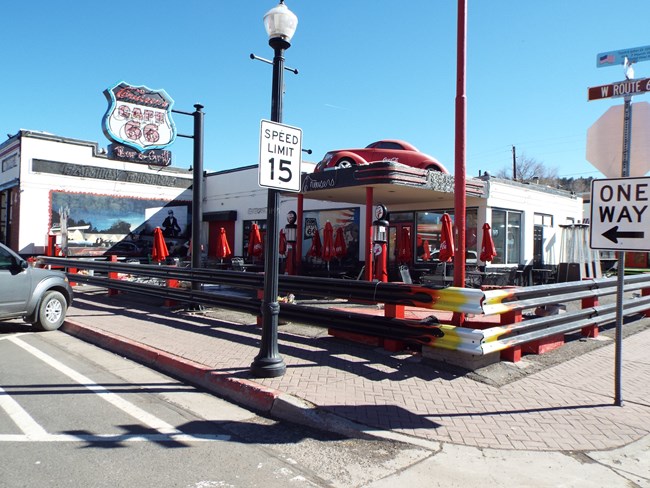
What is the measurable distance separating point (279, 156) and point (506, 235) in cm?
1305

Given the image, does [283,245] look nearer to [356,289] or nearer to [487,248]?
[487,248]

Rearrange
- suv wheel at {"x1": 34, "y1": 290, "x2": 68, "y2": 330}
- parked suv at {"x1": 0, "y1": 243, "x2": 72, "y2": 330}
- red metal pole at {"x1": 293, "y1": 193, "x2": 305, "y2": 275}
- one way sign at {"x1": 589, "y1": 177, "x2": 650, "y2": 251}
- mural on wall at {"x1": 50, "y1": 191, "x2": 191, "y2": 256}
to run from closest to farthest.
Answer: one way sign at {"x1": 589, "y1": 177, "x2": 650, "y2": 251} → parked suv at {"x1": 0, "y1": 243, "x2": 72, "y2": 330} → suv wheel at {"x1": 34, "y1": 290, "x2": 68, "y2": 330} → red metal pole at {"x1": 293, "y1": 193, "x2": 305, "y2": 275} → mural on wall at {"x1": 50, "y1": 191, "x2": 191, "y2": 256}

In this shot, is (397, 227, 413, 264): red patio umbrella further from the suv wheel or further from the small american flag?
the small american flag

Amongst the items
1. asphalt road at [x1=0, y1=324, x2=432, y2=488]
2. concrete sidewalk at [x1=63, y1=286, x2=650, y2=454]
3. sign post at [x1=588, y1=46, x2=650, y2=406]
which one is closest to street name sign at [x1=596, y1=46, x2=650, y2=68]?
sign post at [x1=588, y1=46, x2=650, y2=406]

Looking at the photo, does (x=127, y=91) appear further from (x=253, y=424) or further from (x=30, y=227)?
(x=253, y=424)

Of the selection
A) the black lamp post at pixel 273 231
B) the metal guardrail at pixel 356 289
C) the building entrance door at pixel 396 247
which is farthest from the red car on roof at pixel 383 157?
the black lamp post at pixel 273 231

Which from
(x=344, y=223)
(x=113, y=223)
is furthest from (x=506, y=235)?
(x=113, y=223)

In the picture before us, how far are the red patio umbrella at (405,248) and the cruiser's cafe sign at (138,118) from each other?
28.0ft

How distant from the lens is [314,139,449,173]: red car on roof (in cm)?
1439

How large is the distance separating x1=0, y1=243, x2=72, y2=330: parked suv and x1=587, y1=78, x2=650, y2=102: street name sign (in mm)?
9447

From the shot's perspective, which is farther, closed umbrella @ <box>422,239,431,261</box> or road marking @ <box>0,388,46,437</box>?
closed umbrella @ <box>422,239,431,261</box>

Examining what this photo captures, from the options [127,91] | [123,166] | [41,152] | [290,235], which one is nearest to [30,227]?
[41,152]

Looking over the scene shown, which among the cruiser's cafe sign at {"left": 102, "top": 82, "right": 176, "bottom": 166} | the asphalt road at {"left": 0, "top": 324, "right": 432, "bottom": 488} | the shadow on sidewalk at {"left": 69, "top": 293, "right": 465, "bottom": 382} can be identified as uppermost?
the cruiser's cafe sign at {"left": 102, "top": 82, "right": 176, "bottom": 166}

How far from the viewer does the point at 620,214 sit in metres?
5.07
